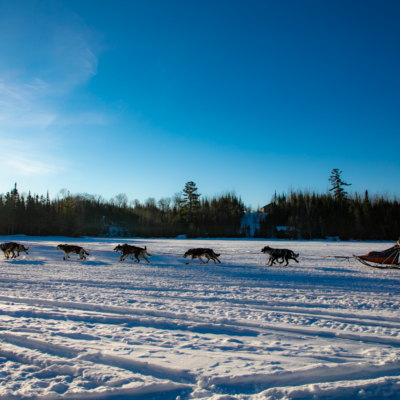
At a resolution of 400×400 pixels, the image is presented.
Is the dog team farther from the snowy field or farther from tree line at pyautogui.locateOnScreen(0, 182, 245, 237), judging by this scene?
tree line at pyautogui.locateOnScreen(0, 182, 245, 237)

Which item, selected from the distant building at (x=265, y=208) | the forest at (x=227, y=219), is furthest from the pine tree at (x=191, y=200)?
the distant building at (x=265, y=208)

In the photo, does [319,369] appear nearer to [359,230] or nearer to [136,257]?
[136,257]

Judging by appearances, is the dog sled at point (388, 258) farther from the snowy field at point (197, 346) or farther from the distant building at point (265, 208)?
the distant building at point (265, 208)

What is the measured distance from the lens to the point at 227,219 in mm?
82562

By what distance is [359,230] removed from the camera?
66812mm

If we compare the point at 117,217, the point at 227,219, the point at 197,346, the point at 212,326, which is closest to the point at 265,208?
the point at 227,219

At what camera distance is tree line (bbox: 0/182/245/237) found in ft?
204

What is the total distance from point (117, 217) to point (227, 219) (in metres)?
42.6

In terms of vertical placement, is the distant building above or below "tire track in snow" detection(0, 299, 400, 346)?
above

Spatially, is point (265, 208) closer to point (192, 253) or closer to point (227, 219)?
point (227, 219)

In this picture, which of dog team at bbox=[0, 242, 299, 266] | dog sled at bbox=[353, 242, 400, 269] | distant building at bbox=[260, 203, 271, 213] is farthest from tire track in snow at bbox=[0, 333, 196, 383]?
distant building at bbox=[260, 203, 271, 213]

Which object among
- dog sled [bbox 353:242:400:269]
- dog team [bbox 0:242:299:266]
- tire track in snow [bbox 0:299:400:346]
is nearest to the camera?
tire track in snow [bbox 0:299:400:346]

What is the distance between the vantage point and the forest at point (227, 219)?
63.1m

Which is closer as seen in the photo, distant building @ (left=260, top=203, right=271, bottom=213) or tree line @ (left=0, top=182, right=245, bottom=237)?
tree line @ (left=0, top=182, right=245, bottom=237)
